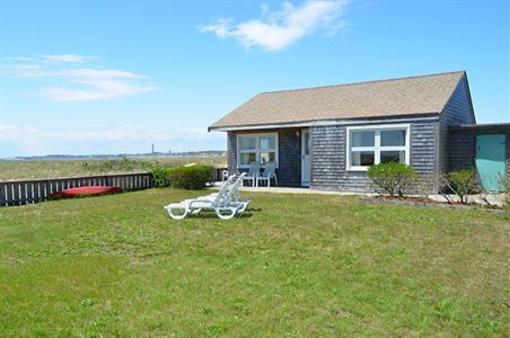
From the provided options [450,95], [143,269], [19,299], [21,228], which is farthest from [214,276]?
[450,95]

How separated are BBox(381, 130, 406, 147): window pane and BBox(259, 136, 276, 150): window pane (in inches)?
204

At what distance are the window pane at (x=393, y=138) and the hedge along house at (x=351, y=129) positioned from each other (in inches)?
1.3

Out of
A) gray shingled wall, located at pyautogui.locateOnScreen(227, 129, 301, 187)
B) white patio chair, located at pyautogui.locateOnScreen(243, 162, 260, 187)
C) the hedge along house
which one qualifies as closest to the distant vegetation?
white patio chair, located at pyautogui.locateOnScreen(243, 162, 260, 187)

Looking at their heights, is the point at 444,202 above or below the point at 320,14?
below

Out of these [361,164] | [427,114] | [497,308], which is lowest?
[497,308]

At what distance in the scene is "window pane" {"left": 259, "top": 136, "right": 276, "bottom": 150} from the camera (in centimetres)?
1858

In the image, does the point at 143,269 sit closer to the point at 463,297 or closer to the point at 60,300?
the point at 60,300

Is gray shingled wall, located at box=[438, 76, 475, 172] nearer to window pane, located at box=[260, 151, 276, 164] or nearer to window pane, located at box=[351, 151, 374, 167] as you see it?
window pane, located at box=[351, 151, 374, 167]

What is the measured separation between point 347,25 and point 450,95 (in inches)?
179

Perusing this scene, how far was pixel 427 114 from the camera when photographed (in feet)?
45.7

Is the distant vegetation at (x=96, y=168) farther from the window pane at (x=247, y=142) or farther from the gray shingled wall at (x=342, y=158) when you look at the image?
the gray shingled wall at (x=342, y=158)

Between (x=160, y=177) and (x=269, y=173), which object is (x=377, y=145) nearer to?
(x=269, y=173)

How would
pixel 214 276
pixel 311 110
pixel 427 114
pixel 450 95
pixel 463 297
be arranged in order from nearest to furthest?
pixel 463 297
pixel 214 276
pixel 427 114
pixel 450 95
pixel 311 110

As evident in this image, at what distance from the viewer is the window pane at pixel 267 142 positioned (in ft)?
61.0
